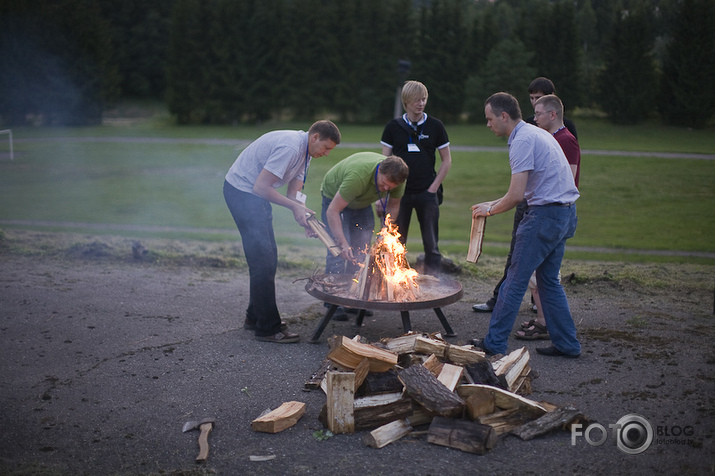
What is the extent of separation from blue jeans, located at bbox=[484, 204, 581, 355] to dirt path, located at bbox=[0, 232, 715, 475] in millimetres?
310

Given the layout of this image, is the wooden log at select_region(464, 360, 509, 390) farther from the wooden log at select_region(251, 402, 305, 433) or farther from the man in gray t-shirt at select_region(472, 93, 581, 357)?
the wooden log at select_region(251, 402, 305, 433)

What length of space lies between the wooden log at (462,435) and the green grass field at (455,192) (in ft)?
17.8

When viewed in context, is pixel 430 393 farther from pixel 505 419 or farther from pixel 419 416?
pixel 505 419

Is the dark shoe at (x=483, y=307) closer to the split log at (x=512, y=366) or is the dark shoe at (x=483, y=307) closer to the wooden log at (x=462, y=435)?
the split log at (x=512, y=366)

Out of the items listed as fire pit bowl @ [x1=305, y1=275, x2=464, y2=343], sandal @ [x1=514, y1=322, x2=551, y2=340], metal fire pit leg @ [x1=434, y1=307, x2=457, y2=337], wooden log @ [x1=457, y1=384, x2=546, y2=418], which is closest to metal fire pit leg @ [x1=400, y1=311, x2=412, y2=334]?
fire pit bowl @ [x1=305, y1=275, x2=464, y2=343]

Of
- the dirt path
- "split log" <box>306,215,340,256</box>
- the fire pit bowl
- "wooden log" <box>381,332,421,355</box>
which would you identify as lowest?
the dirt path

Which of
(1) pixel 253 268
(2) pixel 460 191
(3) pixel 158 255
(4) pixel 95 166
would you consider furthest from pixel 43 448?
(4) pixel 95 166

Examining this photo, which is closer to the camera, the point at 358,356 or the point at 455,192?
the point at 358,356

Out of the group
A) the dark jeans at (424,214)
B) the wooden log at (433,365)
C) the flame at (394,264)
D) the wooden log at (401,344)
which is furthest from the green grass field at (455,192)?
the wooden log at (433,365)

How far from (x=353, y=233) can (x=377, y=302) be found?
1223mm

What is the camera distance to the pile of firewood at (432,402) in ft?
12.2

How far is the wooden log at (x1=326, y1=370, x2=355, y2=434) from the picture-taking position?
383cm

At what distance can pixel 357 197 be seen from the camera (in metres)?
5.43

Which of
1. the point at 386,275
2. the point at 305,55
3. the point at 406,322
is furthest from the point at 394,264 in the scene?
the point at 305,55
